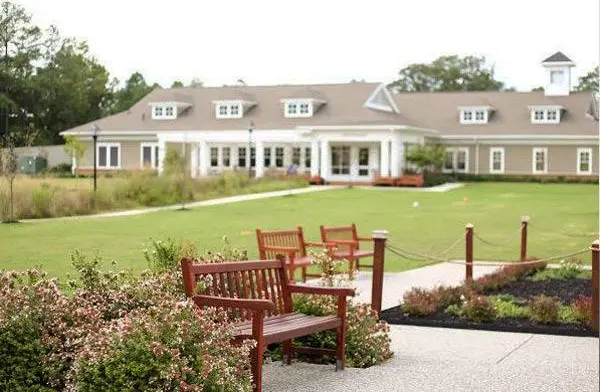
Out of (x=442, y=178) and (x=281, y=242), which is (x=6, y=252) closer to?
(x=281, y=242)

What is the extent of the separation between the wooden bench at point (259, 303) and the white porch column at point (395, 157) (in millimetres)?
42727

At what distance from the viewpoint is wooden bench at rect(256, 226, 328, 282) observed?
1462cm

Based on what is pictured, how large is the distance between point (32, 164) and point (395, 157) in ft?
140

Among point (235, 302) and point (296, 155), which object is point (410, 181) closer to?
point (296, 155)

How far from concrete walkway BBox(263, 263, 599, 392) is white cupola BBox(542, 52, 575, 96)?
164ft

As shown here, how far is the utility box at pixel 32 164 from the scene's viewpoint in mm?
10141

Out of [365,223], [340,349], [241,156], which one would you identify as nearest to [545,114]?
[241,156]

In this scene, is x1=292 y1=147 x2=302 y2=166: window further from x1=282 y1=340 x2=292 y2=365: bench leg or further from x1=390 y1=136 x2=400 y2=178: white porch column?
Result: x1=282 y1=340 x2=292 y2=365: bench leg

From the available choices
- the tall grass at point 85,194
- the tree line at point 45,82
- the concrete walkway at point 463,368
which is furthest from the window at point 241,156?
the concrete walkway at point 463,368

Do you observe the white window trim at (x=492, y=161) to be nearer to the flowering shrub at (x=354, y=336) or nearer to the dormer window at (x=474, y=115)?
the dormer window at (x=474, y=115)

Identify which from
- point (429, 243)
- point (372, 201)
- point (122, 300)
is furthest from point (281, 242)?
point (372, 201)

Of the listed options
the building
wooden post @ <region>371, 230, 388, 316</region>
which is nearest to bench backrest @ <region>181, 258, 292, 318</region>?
wooden post @ <region>371, 230, 388, 316</region>

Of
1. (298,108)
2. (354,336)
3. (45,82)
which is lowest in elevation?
(354,336)

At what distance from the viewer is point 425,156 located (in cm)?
5322
